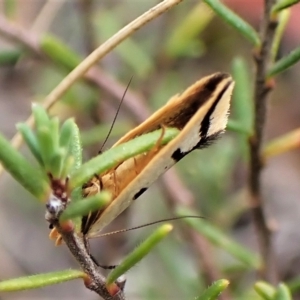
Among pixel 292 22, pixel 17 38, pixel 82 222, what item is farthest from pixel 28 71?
pixel 82 222

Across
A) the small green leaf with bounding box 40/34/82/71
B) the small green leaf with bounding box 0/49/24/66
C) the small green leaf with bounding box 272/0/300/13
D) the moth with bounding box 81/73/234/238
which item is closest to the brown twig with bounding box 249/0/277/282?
the small green leaf with bounding box 272/0/300/13

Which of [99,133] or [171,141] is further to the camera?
[99,133]

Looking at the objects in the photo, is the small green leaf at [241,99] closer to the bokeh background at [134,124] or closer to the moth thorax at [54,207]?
the bokeh background at [134,124]

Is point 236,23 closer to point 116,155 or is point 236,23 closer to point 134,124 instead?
point 116,155

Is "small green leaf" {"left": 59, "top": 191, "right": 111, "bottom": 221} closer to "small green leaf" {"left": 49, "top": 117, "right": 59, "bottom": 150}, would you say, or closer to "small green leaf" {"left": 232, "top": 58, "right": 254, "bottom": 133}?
"small green leaf" {"left": 49, "top": 117, "right": 59, "bottom": 150}

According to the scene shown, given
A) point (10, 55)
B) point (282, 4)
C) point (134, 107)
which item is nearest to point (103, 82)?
point (134, 107)

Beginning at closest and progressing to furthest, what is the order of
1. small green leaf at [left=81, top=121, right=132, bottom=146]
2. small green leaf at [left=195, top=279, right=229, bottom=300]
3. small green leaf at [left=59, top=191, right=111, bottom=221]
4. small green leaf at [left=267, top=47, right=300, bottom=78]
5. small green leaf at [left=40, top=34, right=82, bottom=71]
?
small green leaf at [left=59, top=191, right=111, bottom=221], small green leaf at [left=195, top=279, right=229, bottom=300], small green leaf at [left=267, top=47, right=300, bottom=78], small green leaf at [left=40, top=34, right=82, bottom=71], small green leaf at [left=81, top=121, right=132, bottom=146]

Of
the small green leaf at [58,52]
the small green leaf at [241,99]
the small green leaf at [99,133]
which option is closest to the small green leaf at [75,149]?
the small green leaf at [241,99]
